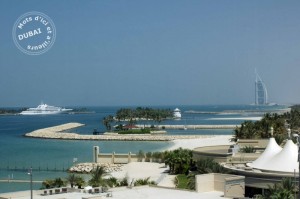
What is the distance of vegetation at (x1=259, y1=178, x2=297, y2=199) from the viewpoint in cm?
2405

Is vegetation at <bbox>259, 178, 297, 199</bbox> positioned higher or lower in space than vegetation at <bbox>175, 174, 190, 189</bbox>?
higher

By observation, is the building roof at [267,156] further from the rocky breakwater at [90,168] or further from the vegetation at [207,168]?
the rocky breakwater at [90,168]

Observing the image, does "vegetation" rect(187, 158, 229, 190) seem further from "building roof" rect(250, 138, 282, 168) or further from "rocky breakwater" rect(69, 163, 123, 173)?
"rocky breakwater" rect(69, 163, 123, 173)

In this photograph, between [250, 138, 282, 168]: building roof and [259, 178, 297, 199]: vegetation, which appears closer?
[259, 178, 297, 199]: vegetation

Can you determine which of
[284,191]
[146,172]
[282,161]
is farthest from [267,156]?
[146,172]

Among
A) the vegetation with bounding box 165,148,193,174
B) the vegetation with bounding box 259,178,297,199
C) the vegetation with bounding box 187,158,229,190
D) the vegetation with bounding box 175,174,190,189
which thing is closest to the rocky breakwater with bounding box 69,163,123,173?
the vegetation with bounding box 165,148,193,174

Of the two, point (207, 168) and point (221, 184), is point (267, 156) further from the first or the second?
point (221, 184)

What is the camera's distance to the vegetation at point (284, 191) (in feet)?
78.9

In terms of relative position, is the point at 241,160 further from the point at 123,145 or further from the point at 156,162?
the point at 123,145

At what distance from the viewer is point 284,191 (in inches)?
961

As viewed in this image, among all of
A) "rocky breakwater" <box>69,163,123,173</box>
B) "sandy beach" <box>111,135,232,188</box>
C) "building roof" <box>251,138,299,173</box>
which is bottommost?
"rocky breakwater" <box>69,163,123,173</box>

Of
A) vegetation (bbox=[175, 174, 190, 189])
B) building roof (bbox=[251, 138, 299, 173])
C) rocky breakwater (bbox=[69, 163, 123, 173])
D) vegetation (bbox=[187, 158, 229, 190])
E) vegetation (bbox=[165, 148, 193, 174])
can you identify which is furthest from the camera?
rocky breakwater (bbox=[69, 163, 123, 173])

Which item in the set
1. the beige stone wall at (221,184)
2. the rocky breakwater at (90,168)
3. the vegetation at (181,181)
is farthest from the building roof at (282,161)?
the rocky breakwater at (90,168)

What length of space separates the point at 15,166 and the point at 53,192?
3364cm
